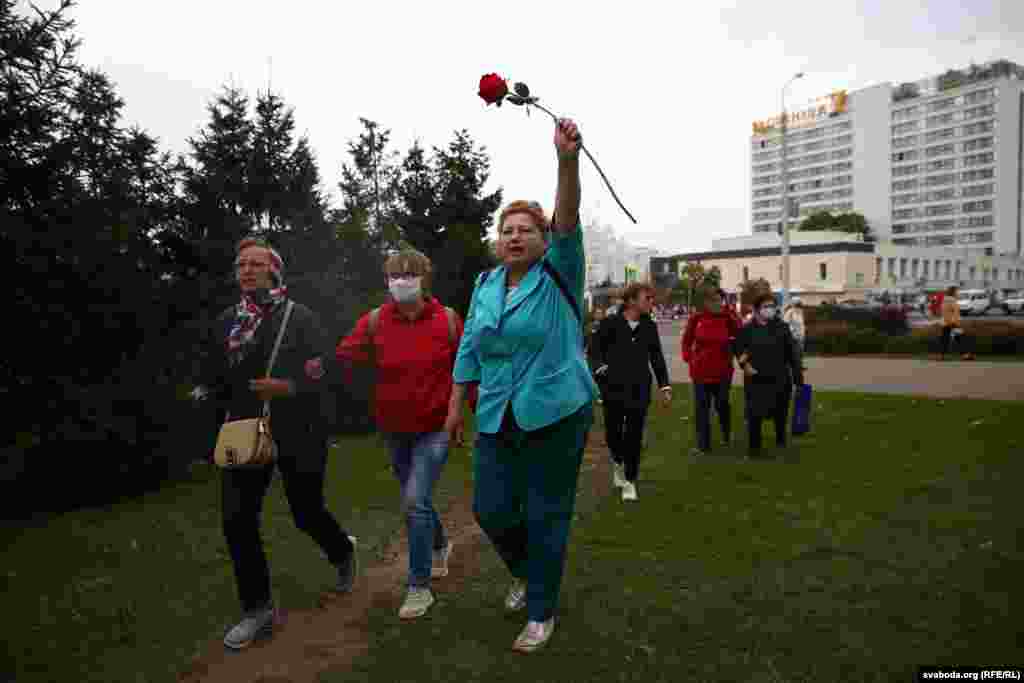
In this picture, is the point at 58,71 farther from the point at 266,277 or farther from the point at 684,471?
the point at 684,471

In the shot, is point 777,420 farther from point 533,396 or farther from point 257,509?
point 257,509

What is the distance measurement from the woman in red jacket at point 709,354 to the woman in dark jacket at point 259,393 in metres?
5.82

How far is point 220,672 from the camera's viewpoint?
3.52m

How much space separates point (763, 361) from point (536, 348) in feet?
18.9

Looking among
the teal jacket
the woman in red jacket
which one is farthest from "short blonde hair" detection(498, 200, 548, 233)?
the woman in red jacket

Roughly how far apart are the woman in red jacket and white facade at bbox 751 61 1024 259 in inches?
5334

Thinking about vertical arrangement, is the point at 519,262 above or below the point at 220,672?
above

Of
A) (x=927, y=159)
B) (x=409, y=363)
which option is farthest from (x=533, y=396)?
(x=927, y=159)

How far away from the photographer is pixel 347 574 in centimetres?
450

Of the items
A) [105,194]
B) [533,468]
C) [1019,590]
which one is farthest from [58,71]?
[1019,590]

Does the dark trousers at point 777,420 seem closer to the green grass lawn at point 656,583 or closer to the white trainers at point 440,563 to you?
the green grass lawn at point 656,583

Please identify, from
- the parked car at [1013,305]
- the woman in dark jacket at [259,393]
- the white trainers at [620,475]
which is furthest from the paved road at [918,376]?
the parked car at [1013,305]

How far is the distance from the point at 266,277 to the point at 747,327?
6.32 meters

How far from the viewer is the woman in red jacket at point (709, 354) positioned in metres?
8.82
